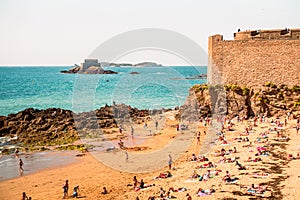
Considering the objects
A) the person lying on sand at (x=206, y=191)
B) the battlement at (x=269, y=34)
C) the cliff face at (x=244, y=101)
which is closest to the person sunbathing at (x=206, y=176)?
the person lying on sand at (x=206, y=191)

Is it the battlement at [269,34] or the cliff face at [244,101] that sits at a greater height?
the battlement at [269,34]

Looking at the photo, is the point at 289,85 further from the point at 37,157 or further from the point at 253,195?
the point at 37,157

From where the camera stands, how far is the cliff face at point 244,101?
2802 centimetres

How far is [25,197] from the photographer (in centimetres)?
1502

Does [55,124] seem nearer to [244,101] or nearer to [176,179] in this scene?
[244,101]

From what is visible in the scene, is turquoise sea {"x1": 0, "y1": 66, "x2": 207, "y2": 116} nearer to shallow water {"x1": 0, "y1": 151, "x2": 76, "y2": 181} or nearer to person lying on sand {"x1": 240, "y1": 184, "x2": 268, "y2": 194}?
shallow water {"x1": 0, "y1": 151, "x2": 76, "y2": 181}

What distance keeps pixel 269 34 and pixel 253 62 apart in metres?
2.56

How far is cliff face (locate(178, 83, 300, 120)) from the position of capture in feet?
91.9

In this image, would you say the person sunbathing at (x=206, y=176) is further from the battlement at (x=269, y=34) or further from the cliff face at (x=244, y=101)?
the battlement at (x=269, y=34)

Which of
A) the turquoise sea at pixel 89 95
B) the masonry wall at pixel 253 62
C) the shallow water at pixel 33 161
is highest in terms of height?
the masonry wall at pixel 253 62

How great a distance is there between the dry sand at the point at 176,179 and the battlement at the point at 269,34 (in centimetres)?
921

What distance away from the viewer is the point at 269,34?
28.9m

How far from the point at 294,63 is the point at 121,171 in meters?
16.9

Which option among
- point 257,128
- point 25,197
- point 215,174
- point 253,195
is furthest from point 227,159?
point 25,197
